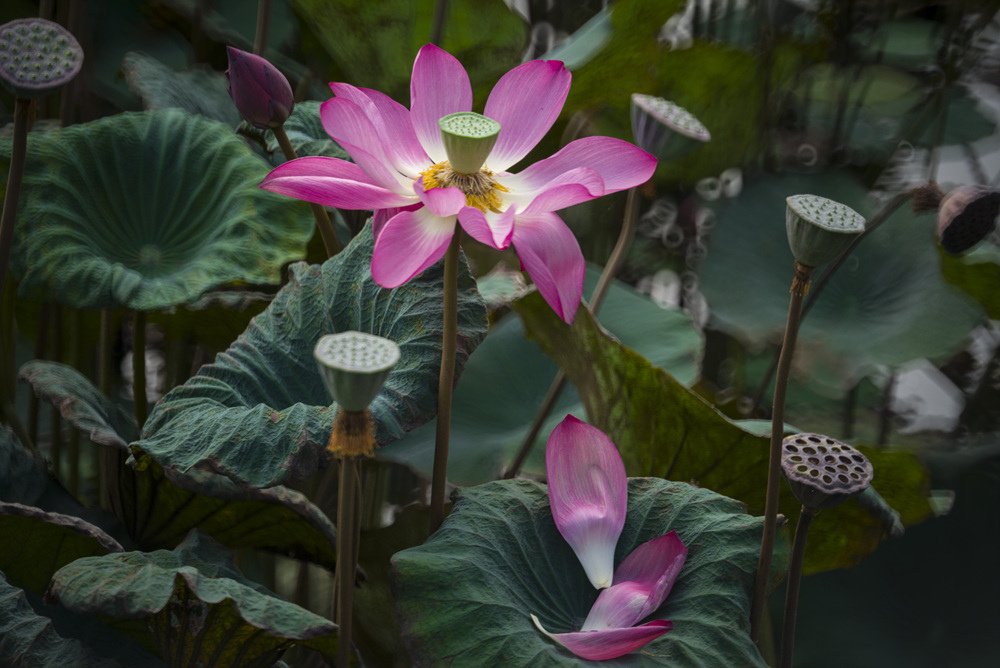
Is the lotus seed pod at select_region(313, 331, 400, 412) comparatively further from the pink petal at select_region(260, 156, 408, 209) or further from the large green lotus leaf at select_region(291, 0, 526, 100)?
the large green lotus leaf at select_region(291, 0, 526, 100)

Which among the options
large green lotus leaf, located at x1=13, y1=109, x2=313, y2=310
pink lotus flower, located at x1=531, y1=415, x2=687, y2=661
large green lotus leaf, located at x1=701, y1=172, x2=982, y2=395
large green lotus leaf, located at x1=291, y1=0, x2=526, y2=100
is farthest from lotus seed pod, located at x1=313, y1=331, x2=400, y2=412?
large green lotus leaf, located at x1=701, y1=172, x2=982, y2=395

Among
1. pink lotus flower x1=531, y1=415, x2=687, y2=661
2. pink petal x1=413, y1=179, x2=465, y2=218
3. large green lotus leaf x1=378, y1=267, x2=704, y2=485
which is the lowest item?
large green lotus leaf x1=378, y1=267, x2=704, y2=485

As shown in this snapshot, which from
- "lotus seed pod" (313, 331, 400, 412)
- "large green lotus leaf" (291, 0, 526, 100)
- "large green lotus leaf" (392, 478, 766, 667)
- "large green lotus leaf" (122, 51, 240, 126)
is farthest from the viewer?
"large green lotus leaf" (291, 0, 526, 100)

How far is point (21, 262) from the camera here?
0.58 m

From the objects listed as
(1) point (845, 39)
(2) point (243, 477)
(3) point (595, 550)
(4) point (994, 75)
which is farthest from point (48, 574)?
(4) point (994, 75)

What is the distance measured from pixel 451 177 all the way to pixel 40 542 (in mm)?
231

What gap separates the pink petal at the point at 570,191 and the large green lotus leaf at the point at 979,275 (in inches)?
15.9

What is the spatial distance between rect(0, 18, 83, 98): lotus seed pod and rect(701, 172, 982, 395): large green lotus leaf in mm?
575

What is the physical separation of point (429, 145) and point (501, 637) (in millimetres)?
207

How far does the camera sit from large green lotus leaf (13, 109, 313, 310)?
58 centimetres

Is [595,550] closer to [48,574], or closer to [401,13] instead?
[48,574]

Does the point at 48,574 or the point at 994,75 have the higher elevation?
the point at 994,75

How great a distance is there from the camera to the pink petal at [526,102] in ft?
A: 1.57

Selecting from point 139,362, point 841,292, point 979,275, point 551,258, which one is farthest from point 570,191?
point 841,292
